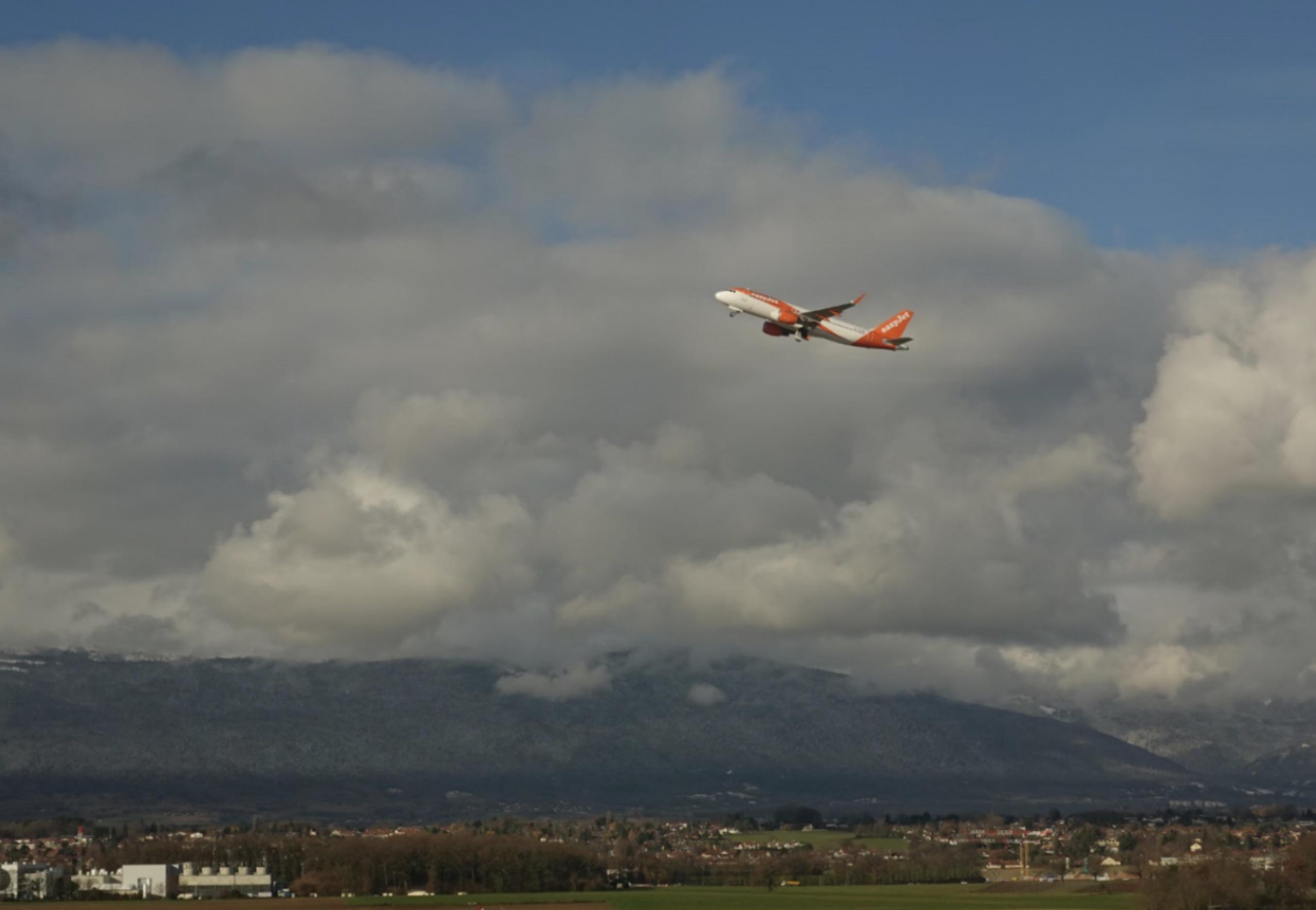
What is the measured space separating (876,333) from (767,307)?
1292 cm

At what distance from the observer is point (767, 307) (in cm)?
19575

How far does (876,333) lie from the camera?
644 feet
